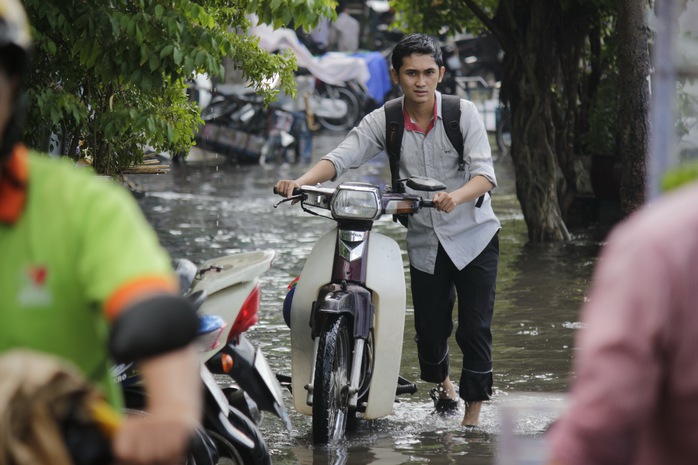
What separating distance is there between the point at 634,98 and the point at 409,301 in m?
2.27

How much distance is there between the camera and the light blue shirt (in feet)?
20.6

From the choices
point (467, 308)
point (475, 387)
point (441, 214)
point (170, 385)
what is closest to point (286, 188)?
point (441, 214)

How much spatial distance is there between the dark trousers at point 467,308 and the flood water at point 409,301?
0.82ft

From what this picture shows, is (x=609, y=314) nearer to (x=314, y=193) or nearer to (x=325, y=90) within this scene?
(x=314, y=193)

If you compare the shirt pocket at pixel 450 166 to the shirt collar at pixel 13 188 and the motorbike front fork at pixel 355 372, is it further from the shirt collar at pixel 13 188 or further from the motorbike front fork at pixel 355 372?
the shirt collar at pixel 13 188

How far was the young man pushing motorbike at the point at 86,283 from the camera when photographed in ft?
6.78

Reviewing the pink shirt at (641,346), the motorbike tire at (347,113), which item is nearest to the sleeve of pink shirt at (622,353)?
the pink shirt at (641,346)

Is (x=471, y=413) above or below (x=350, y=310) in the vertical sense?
below

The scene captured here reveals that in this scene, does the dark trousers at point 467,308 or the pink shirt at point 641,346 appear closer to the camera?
the pink shirt at point 641,346

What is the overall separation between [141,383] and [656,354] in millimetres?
3006

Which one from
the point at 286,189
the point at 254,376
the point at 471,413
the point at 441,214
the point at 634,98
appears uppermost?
the point at 634,98

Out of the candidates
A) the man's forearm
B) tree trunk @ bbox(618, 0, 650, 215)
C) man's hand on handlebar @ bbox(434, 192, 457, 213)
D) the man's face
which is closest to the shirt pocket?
the man's face

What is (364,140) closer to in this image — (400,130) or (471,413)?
(400,130)

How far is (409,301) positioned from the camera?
31.1ft
